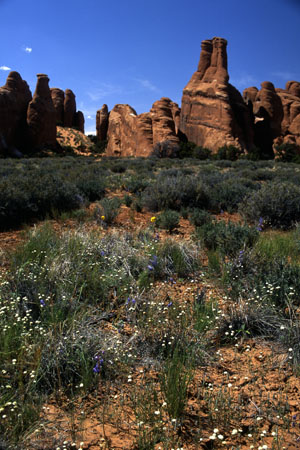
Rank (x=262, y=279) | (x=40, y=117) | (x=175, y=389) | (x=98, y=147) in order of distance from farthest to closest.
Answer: (x=98, y=147) < (x=40, y=117) < (x=262, y=279) < (x=175, y=389)

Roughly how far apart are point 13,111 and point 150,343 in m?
44.2

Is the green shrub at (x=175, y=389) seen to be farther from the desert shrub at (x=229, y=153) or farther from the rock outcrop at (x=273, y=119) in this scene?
the rock outcrop at (x=273, y=119)

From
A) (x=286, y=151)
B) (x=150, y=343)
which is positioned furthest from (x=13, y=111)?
(x=150, y=343)

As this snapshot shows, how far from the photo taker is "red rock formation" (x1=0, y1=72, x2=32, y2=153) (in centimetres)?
3916

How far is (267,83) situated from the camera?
Answer: 1954 inches

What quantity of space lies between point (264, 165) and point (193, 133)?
909 inches

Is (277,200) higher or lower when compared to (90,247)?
higher

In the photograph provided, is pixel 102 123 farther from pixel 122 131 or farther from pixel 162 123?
pixel 162 123

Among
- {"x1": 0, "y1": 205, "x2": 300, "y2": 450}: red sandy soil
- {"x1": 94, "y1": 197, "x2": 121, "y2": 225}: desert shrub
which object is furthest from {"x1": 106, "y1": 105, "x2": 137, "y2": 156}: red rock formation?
{"x1": 0, "y1": 205, "x2": 300, "y2": 450}: red sandy soil

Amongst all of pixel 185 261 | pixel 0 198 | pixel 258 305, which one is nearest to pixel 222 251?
pixel 185 261

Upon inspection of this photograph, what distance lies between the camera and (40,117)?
135ft

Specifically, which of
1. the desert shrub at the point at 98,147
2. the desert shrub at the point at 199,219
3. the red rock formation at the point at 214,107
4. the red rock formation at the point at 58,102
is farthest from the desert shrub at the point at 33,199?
the red rock formation at the point at 58,102

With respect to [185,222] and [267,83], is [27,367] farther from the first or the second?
[267,83]

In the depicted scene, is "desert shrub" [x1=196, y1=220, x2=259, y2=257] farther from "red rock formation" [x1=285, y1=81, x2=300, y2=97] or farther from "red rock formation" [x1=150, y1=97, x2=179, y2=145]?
"red rock formation" [x1=285, y1=81, x2=300, y2=97]
